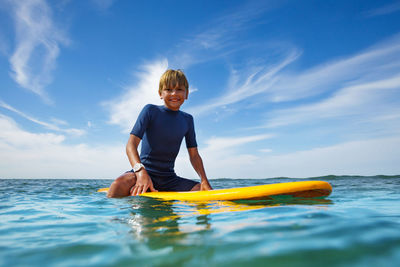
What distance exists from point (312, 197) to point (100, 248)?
2.56 metres

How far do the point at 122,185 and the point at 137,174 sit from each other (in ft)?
0.78

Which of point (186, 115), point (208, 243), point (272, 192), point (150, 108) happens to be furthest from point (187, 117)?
point (208, 243)

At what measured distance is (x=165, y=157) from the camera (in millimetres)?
4020

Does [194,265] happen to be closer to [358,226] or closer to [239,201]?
[358,226]

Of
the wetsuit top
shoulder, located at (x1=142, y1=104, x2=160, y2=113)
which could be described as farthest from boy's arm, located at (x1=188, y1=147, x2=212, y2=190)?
shoulder, located at (x1=142, y1=104, x2=160, y2=113)

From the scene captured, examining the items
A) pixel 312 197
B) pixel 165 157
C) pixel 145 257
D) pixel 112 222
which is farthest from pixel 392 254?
pixel 165 157

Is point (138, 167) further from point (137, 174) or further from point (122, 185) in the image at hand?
A: point (122, 185)

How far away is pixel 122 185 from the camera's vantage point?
346 cm

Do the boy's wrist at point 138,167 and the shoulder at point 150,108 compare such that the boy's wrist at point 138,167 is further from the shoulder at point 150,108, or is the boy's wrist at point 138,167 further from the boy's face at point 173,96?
the boy's face at point 173,96

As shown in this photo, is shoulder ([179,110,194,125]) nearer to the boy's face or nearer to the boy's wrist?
the boy's face

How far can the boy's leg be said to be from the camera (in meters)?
3.43

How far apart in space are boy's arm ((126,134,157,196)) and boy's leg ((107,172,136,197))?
68mm

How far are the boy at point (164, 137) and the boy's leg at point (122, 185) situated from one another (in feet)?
0.05

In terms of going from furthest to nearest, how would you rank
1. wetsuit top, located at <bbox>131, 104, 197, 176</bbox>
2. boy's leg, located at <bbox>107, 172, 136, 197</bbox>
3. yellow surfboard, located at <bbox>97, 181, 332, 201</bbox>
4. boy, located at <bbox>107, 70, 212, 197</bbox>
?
wetsuit top, located at <bbox>131, 104, 197, 176</bbox>, boy, located at <bbox>107, 70, 212, 197</bbox>, boy's leg, located at <bbox>107, 172, 136, 197</bbox>, yellow surfboard, located at <bbox>97, 181, 332, 201</bbox>
